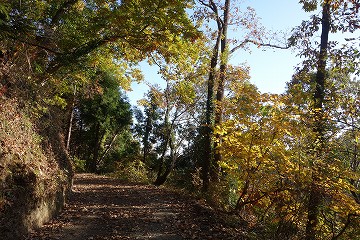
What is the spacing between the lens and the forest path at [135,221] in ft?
22.3

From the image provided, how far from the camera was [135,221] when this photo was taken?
8102mm

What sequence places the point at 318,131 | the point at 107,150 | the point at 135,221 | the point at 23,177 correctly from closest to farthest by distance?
the point at 23,177 → the point at 318,131 → the point at 135,221 → the point at 107,150

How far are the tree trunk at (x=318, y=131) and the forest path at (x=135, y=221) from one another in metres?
1.56

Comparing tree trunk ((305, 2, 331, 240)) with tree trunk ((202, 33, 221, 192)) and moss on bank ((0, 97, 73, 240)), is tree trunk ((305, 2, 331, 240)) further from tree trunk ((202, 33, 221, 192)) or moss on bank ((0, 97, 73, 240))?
moss on bank ((0, 97, 73, 240))

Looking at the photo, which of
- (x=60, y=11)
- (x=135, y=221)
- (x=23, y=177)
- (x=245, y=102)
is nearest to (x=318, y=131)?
(x=245, y=102)

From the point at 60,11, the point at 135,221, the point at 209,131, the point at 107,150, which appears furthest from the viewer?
the point at 107,150

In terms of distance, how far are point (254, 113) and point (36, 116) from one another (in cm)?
629

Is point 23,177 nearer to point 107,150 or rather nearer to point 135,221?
point 135,221

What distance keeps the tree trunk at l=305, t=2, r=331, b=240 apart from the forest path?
1.56 meters

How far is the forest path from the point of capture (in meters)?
6.80

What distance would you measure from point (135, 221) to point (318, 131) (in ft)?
17.3

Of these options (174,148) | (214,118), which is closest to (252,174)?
(214,118)

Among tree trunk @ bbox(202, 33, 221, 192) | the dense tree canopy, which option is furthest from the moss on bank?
tree trunk @ bbox(202, 33, 221, 192)

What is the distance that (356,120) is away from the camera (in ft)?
23.5
